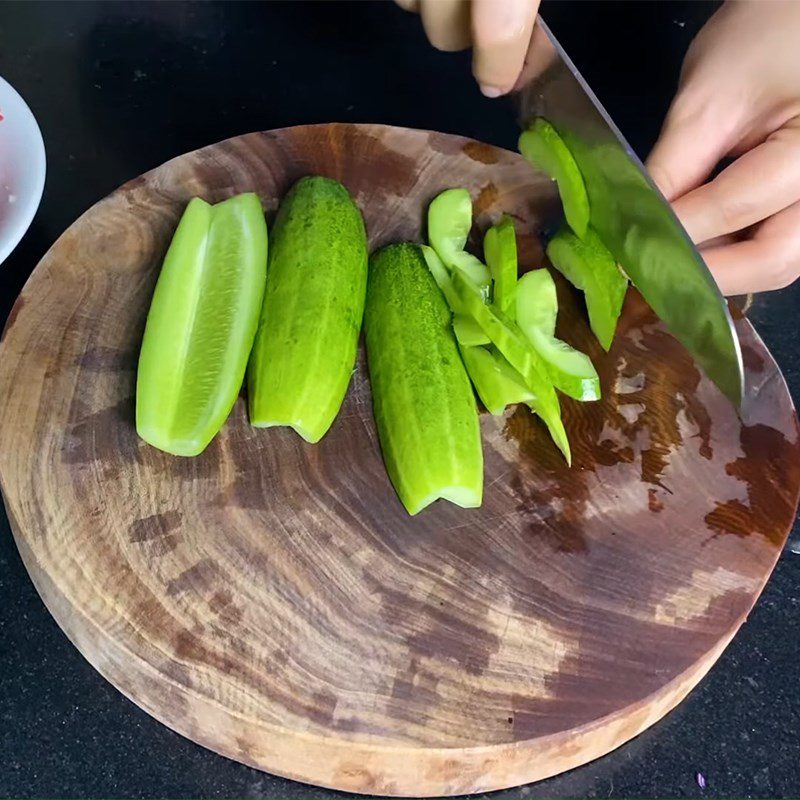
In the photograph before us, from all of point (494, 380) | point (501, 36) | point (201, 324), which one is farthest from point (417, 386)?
point (501, 36)

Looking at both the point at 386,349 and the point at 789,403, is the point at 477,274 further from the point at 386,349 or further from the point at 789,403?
the point at 789,403

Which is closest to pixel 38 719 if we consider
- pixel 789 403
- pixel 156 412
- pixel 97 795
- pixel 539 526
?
pixel 97 795

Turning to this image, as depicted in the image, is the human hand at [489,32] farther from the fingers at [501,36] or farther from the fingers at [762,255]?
the fingers at [762,255]

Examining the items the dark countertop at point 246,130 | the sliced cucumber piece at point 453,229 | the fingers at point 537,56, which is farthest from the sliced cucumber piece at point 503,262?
the dark countertop at point 246,130

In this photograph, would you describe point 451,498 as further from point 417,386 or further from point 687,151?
point 687,151

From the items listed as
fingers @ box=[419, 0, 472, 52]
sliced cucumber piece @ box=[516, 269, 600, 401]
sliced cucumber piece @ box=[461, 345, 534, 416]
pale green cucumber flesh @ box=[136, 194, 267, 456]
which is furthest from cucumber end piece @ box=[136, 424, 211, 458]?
fingers @ box=[419, 0, 472, 52]

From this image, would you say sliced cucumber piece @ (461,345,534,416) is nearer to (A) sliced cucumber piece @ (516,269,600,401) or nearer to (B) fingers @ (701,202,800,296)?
(A) sliced cucumber piece @ (516,269,600,401)
